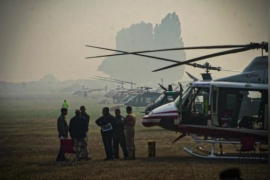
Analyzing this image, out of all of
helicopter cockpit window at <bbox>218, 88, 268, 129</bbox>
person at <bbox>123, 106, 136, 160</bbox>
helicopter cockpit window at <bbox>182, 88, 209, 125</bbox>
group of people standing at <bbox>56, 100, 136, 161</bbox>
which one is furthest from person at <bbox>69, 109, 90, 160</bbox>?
helicopter cockpit window at <bbox>218, 88, 268, 129</bbox>

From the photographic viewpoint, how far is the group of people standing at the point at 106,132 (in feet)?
51.2

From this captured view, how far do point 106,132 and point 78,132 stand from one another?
894 mm

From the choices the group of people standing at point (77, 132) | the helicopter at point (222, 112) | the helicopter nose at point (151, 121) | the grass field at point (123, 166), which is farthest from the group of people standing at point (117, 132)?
the helicopter at point (222, 112)

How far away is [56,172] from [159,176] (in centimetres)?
283

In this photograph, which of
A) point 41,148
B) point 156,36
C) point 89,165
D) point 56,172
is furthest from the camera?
point 156,36

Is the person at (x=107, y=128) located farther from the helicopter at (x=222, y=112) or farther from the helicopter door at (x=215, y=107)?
the helicopter door at (x=215, y=107)

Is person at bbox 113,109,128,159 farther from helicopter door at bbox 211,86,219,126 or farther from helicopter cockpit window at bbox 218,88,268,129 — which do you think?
helicopter cockpit window at bbox 218,88,268,129

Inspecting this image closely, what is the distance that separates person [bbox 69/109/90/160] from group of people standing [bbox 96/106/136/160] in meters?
0.54

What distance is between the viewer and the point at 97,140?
22594 millimetres

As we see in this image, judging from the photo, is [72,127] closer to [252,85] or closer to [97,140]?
[252,85]

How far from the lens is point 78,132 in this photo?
51.1ft

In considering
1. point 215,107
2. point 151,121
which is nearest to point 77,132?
point 151,121

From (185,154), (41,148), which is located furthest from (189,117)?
(41,148)

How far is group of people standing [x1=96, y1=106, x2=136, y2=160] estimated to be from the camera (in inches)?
620
